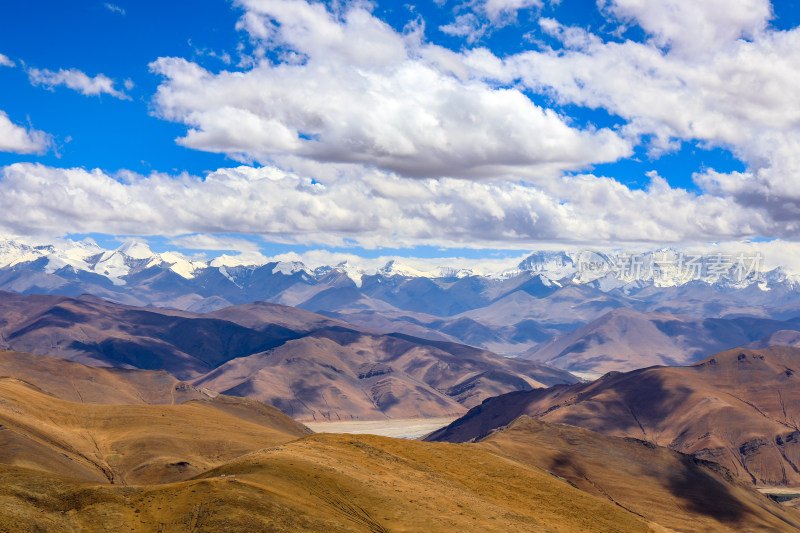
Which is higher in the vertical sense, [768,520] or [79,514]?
[79,514]

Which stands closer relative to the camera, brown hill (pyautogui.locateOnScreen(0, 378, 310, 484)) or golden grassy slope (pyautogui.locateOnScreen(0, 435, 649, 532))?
golden grassy slope (pyautogui.locateOnScreen(0, 435, 649, 532))

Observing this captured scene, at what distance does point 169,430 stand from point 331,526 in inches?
5142

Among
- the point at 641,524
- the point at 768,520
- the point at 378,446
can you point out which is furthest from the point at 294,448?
the point at 768,520

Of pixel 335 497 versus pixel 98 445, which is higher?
pixel 335 497

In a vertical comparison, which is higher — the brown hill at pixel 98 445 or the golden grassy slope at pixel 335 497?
the golden grassy slope at pixel 335 497

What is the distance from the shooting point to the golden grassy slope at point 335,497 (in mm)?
73312

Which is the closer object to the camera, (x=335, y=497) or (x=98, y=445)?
(x=335, y=497)

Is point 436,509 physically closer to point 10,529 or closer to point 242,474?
point 242,474

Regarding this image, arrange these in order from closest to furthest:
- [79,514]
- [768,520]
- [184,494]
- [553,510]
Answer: [79,514], [184,494], [553,510], [768,520]

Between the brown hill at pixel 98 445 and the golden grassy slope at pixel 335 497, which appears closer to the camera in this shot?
the golden grassy slope at pixel 335 497

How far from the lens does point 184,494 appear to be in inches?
3095

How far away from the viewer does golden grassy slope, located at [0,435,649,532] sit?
73.3 m

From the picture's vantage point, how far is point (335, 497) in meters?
88.5

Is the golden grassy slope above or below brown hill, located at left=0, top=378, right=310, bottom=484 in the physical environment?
above
